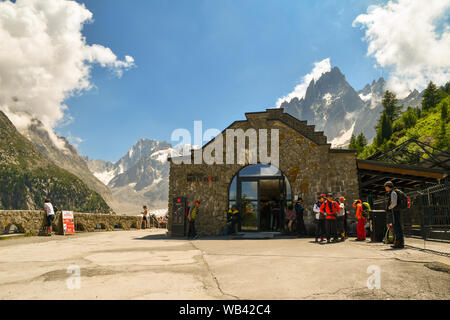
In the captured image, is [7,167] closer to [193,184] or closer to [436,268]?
[193,184]

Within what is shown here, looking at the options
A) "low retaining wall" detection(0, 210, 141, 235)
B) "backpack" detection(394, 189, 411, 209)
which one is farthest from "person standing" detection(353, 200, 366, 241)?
"low retaining wall" detection(0, 210, 141, 235)

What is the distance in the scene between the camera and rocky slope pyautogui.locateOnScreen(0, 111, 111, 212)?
5241 inches

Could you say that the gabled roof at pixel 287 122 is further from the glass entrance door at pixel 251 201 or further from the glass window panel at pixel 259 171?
the glass entrance door at pixel 251 201

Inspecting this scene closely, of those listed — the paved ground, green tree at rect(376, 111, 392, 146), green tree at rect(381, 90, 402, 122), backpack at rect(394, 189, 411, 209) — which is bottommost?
the paved ground

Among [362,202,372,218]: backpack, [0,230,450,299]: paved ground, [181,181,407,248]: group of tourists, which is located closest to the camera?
[0,230,450,299]: paved ground

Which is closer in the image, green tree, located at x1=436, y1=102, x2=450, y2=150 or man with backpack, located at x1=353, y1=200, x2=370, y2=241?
man with backpack, located at x1=353, y1=200, x2=370, y2=241

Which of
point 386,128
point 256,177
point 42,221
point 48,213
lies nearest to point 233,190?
point 256,177

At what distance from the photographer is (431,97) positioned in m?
80.3

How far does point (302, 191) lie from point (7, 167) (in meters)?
166

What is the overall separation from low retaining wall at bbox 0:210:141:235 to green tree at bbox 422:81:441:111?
88542 mm

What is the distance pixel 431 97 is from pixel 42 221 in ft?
316

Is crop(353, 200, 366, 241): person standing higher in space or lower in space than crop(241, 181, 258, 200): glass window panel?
lower

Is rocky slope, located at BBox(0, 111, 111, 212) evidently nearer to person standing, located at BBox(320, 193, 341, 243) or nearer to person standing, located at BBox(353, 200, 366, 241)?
person standing, located at BBox(320, 193, 341, 243)
